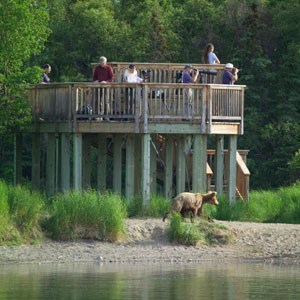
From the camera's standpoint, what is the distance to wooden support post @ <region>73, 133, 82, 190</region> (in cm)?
3709

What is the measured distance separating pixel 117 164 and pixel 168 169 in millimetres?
1413

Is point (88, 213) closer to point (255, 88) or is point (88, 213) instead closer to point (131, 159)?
point (131, 159)

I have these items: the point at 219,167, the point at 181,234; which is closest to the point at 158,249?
the point at 181,234

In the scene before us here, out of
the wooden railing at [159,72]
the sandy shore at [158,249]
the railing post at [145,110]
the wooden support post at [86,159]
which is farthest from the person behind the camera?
the wooden support post at [86,159]

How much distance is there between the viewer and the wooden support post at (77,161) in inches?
1460

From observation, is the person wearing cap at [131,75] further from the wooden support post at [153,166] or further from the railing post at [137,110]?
the wooden support post at [153,166]

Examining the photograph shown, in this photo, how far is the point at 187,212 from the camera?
35156mm

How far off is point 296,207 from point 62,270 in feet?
28.0

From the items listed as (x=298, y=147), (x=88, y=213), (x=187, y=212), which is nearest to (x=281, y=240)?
(x=187, y=212)

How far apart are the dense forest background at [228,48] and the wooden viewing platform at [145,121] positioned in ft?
22.5

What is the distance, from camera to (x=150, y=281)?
29234 mm

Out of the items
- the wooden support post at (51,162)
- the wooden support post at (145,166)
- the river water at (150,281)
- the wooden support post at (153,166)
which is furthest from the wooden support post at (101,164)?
the river water at (150,281)

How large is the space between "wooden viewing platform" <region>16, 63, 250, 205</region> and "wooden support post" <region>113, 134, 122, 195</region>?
0.08ft

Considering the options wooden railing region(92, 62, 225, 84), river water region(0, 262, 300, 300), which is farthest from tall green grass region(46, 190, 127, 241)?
wooden railing region(92, 62, 225, 84)
